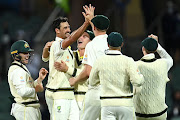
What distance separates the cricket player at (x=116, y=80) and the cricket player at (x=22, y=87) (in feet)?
4.71

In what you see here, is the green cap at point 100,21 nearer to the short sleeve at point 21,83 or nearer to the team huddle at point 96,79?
the team huddle at point 96,79

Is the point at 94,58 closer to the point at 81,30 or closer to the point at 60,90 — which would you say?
the point at 81,30

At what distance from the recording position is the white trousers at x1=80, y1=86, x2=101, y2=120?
6.89 m

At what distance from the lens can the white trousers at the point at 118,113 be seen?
21.0 feet

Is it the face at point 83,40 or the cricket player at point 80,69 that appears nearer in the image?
the cricket player at point 80,69

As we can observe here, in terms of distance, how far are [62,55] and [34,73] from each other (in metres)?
6.20

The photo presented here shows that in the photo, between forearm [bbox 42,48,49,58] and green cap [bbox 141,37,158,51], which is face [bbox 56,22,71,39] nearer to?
forearm [bbox 42,48,49,58]

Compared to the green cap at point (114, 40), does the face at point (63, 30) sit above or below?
above

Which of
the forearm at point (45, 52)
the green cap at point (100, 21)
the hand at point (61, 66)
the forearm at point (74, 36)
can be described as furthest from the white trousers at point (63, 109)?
the green cap at point (100, 21)

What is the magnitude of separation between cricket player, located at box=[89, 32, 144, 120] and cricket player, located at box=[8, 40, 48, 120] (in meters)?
1.44

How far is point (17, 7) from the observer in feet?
70.3

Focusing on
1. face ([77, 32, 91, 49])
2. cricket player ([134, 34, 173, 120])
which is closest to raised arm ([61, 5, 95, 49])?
face ([77, 32, 91, 49])

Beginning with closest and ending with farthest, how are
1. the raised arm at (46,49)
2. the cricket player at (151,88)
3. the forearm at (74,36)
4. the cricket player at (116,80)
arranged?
1. the cricket player at (116,80)
2. the cricket player at (151,88)
3. the forearm at (74,36)
4. the raised arm at (46,49)

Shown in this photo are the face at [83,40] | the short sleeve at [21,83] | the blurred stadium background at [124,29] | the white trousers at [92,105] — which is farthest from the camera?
the blurred stadium background at [124,29]
